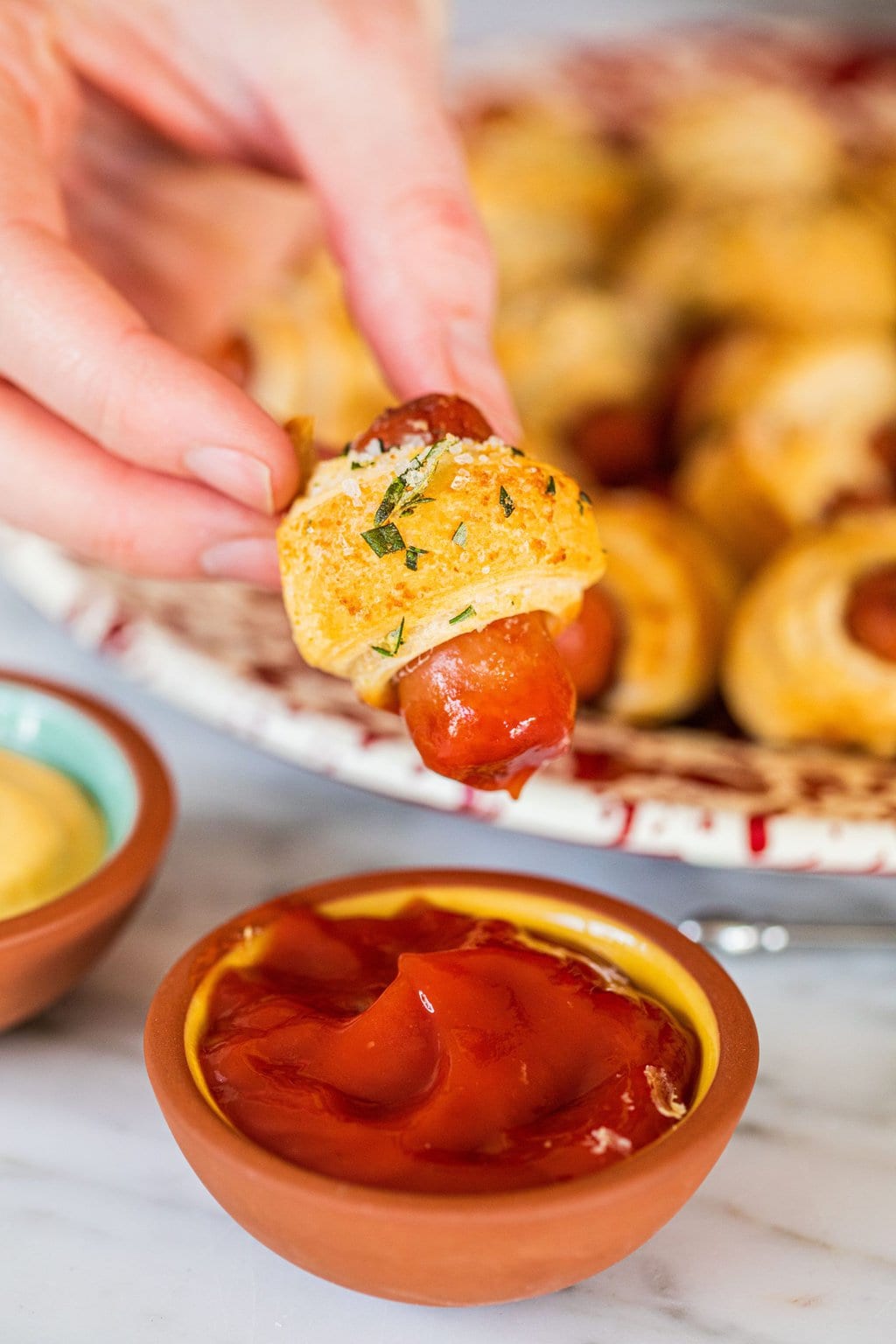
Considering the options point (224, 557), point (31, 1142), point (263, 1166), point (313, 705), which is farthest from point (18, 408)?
point (263, 1166)

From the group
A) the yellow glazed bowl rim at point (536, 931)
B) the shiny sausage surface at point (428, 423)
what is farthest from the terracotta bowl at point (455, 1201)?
the shiny sausage surface at point (428, 423)

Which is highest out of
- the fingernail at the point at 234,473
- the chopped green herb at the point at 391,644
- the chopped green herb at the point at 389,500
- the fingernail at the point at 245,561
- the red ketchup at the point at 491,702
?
the chopped green herb at the point at 389,500

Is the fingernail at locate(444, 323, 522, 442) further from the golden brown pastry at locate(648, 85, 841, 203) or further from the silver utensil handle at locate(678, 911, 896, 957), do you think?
the golden brown pastry at locate(648, 85, 841, 203)

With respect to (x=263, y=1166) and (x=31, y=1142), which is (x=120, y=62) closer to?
(x=31, y=1142)

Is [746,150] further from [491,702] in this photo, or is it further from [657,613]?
[491,702]

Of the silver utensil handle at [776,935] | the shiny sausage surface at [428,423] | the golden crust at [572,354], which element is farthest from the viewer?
the golden crust at [572,354]

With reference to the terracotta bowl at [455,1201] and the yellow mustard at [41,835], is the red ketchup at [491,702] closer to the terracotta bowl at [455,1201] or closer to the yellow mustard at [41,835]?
the terracotta bowl at [455,1201]

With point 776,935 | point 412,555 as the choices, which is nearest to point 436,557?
point 412,555
